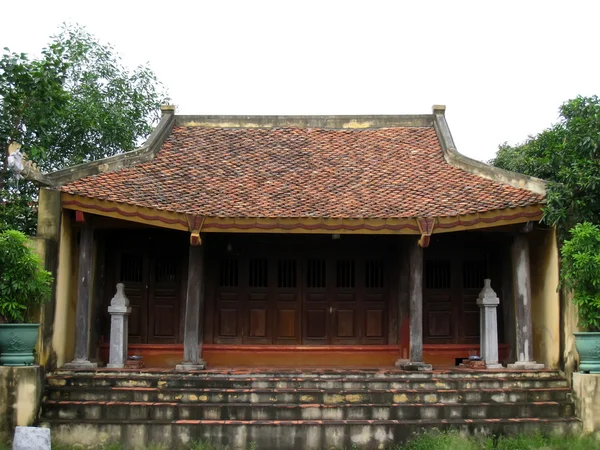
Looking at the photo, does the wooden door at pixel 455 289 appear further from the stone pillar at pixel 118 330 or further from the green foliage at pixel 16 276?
the green foliage at pixel 16 276

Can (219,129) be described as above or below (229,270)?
above

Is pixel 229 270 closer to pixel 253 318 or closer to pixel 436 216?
pixel 253 318

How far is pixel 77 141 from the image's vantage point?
18.0 meters

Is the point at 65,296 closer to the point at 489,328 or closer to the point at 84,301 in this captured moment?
the point at 84,301

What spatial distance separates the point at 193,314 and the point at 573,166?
21.1 feet

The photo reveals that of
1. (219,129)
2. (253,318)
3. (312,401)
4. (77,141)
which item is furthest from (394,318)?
(77,141)

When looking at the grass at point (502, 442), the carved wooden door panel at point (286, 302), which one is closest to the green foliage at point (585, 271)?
the grass at point (502, 442)

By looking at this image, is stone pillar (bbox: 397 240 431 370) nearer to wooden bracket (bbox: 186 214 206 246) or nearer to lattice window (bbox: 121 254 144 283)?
wooden bracket (bbox: 186 214 206 246)

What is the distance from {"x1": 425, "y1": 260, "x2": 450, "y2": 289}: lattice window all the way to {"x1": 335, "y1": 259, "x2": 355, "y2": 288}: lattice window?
142 cm

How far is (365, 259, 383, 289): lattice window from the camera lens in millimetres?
13289

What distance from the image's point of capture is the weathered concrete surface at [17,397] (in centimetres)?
940

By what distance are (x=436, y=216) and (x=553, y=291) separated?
2487 mm

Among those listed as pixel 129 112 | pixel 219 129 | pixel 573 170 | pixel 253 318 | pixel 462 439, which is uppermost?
pixel 129 112

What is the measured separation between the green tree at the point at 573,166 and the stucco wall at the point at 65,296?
7.63 metres
